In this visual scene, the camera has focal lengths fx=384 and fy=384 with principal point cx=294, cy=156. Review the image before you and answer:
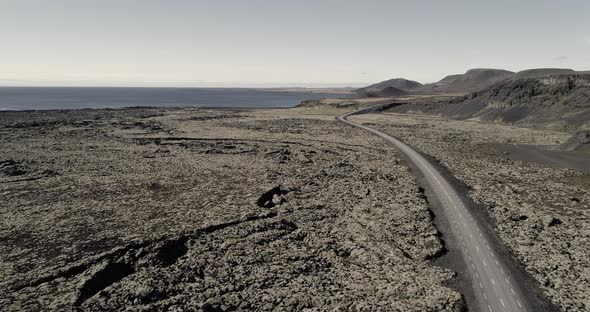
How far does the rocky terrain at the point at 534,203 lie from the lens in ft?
94.9

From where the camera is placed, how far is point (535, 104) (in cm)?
11662

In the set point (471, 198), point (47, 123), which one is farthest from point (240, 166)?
point (47, 123)

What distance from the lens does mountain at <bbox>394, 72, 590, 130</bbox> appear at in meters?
102

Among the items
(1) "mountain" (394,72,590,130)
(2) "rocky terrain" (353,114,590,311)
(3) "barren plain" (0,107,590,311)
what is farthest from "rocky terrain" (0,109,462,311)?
(1) "mountain" (394,72,590,130)

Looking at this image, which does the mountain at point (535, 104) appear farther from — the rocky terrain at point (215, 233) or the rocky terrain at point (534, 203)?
the rocky terrain at point (215, 233)

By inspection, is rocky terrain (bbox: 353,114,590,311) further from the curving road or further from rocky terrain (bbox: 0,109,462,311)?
rocky terrain (bbox: 0,109,462,311)

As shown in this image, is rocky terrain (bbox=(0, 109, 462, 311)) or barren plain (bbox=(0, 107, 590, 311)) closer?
rocky terrain (bbox=(0, 109, 462, 311))

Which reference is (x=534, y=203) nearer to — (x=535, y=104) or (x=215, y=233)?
(x=215, y=233)

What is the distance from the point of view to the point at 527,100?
12038 cm

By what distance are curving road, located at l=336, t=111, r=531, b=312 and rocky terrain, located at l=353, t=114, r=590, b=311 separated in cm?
201

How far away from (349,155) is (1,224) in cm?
5199

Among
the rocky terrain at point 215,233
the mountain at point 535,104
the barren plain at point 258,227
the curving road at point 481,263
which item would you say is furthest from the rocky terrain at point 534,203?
the mountain at point 535,104

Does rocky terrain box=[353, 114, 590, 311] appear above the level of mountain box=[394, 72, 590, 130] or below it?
below

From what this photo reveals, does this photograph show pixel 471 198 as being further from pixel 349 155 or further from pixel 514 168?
pixel 349 155
